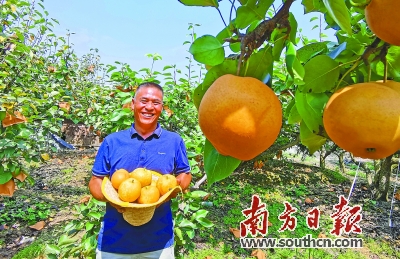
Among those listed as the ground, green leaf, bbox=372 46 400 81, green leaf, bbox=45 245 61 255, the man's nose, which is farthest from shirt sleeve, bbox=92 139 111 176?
green leaf, bbox=372 46 400 81

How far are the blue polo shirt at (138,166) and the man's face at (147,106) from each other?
0.28ft

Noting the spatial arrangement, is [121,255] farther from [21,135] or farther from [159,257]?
[21,135]

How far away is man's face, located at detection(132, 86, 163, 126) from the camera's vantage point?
2217 mm

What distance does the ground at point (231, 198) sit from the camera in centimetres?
356

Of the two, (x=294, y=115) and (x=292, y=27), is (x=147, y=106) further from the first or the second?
(x=292, y=27)

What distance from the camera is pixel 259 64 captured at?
0.57 metres

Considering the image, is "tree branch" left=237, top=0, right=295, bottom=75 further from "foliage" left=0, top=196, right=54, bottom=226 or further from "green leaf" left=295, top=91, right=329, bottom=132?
"foliage" left=0, top=196, right=54, bottom=226

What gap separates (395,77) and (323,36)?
2.51 metres

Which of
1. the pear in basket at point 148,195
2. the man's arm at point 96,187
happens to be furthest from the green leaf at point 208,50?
the man's arm at point 96,187

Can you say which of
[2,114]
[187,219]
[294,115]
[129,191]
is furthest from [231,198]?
[294,115]

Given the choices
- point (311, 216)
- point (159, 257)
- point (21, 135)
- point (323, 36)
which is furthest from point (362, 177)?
point (21, 135)

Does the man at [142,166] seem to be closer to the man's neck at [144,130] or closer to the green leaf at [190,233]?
the man's neck at [144,130]

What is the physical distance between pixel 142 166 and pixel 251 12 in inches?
65.2

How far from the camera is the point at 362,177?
779cm
